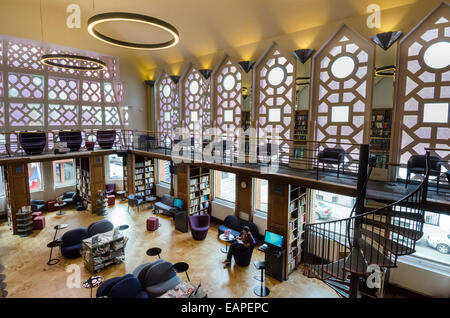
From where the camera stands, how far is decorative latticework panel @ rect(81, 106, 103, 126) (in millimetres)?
12281

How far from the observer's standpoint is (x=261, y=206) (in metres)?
9.40

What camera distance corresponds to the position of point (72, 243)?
7918mm

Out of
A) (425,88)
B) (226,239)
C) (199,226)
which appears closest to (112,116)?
(199,226)


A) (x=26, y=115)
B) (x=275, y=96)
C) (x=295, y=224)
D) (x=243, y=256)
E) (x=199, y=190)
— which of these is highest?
(x=275, y=96)

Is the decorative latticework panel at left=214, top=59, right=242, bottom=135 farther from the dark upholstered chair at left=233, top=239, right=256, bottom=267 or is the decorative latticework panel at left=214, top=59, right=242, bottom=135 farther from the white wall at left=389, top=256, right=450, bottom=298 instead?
the white wall at left=389, top=256, right=450, bottom=298

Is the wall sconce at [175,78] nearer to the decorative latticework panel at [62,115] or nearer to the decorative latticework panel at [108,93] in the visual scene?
the decorative latticework panel at [108,93]

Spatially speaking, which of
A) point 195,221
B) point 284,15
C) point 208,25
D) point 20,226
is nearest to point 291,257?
point 195,221

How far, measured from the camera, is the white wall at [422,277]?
5.98 m

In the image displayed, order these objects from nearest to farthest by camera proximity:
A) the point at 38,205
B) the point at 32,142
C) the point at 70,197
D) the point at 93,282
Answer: the point at 93,282, the point at 32,142, the point at 38,205, the point at 70,197

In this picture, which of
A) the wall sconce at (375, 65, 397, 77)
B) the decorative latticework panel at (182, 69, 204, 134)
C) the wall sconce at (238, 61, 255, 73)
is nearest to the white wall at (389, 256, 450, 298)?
the wall sconce at (375, 65, 397, 77)

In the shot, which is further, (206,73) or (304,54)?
(206,73)

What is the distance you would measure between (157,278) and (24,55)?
1045 centimetres

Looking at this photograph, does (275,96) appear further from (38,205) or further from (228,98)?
(38,205)

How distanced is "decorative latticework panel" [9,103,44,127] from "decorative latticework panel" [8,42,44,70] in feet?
5.06
